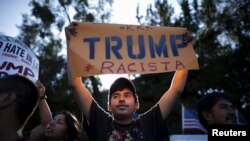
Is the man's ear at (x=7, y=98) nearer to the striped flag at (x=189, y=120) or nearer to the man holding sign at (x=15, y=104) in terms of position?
the man holding sign at (x=15, y=104)

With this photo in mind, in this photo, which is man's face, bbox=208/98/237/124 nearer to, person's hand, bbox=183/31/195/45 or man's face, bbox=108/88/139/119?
man's face, bbox=108/88/139/119

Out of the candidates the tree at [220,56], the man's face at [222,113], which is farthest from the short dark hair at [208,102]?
the tree at [220,56]

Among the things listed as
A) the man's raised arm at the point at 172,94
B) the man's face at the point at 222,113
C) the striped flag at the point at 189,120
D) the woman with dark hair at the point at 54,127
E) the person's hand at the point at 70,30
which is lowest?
the striped flag at the point at 189,120

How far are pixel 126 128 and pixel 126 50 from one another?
1.08 meters

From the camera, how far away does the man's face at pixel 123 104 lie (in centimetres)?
331

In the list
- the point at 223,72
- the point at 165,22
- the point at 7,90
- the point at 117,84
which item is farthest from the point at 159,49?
the point at 165,22

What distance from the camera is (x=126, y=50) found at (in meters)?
4.09

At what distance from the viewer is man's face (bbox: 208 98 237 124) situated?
3.21 m

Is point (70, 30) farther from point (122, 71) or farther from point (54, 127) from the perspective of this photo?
point (54, 127)

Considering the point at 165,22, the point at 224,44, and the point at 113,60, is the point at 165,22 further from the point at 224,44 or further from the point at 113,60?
the point at 113,60

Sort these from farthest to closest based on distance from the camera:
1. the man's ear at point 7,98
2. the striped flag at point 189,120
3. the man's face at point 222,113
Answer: the striped flag at point 189,120 < the man's face at point 222,113 < the man's ear at point 7,98

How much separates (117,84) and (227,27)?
2096cm

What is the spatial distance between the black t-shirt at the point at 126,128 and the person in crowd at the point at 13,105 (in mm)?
1114

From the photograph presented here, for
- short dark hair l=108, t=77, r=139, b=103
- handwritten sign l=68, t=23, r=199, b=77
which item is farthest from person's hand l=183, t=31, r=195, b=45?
short dark hair l=108, t=77, r=139, b=103
